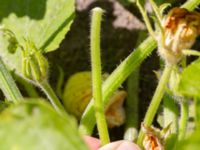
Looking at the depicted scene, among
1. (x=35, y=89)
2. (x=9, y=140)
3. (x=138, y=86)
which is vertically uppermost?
(x=9, y=140)

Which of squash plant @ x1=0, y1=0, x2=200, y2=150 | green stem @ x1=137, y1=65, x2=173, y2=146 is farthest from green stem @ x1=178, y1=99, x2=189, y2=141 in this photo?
green stem @ x1=137, y1=65, x2=173, y2=146

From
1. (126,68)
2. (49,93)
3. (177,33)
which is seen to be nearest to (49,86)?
(49,93)

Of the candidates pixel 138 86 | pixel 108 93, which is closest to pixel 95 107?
pixel 108 93

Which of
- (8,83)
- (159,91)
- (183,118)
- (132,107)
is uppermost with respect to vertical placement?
(8,83)

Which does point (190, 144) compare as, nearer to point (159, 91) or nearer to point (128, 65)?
point (159, 91)

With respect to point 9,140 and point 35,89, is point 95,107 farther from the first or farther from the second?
point 9,140

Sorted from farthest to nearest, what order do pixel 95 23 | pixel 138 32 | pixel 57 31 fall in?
pixel 138 32 < pixel 57 31 < pixel 95 23
